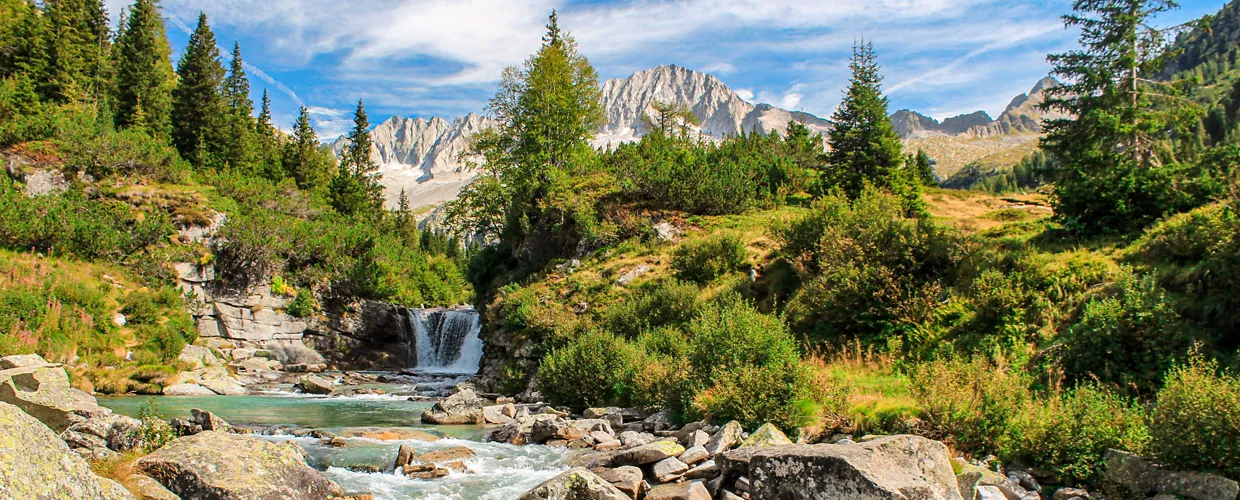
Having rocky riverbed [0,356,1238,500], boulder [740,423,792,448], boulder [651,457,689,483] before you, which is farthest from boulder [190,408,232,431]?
boulder [740,423,792,448]

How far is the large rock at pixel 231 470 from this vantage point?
6680 mm

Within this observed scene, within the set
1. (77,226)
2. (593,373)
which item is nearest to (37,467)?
(593,373)

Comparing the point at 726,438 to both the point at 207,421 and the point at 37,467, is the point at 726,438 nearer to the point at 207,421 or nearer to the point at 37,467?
the point at 37,467

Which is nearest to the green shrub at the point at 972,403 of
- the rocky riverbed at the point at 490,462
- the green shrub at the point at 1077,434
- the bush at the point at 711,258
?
the green shrub at the point at 1077,434

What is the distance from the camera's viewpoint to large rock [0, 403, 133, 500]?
3.98 m

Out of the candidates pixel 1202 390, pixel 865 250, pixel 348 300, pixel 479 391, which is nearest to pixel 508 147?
pixel 348 300

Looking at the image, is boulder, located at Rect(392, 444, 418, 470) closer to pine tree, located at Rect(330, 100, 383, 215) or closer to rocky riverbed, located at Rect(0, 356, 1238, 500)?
rocky riverbed, located at Rect(0, 356, 1238, 500)

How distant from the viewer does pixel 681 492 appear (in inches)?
326

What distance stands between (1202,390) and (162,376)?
1129 inches

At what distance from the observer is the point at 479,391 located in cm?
2225

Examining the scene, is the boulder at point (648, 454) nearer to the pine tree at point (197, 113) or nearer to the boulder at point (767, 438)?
the boulder at point (767, 438)

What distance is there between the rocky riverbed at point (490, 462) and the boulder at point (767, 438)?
1.0 inches

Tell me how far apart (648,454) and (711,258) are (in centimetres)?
1297

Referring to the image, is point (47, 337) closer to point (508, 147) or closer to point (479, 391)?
point (479, 391)
